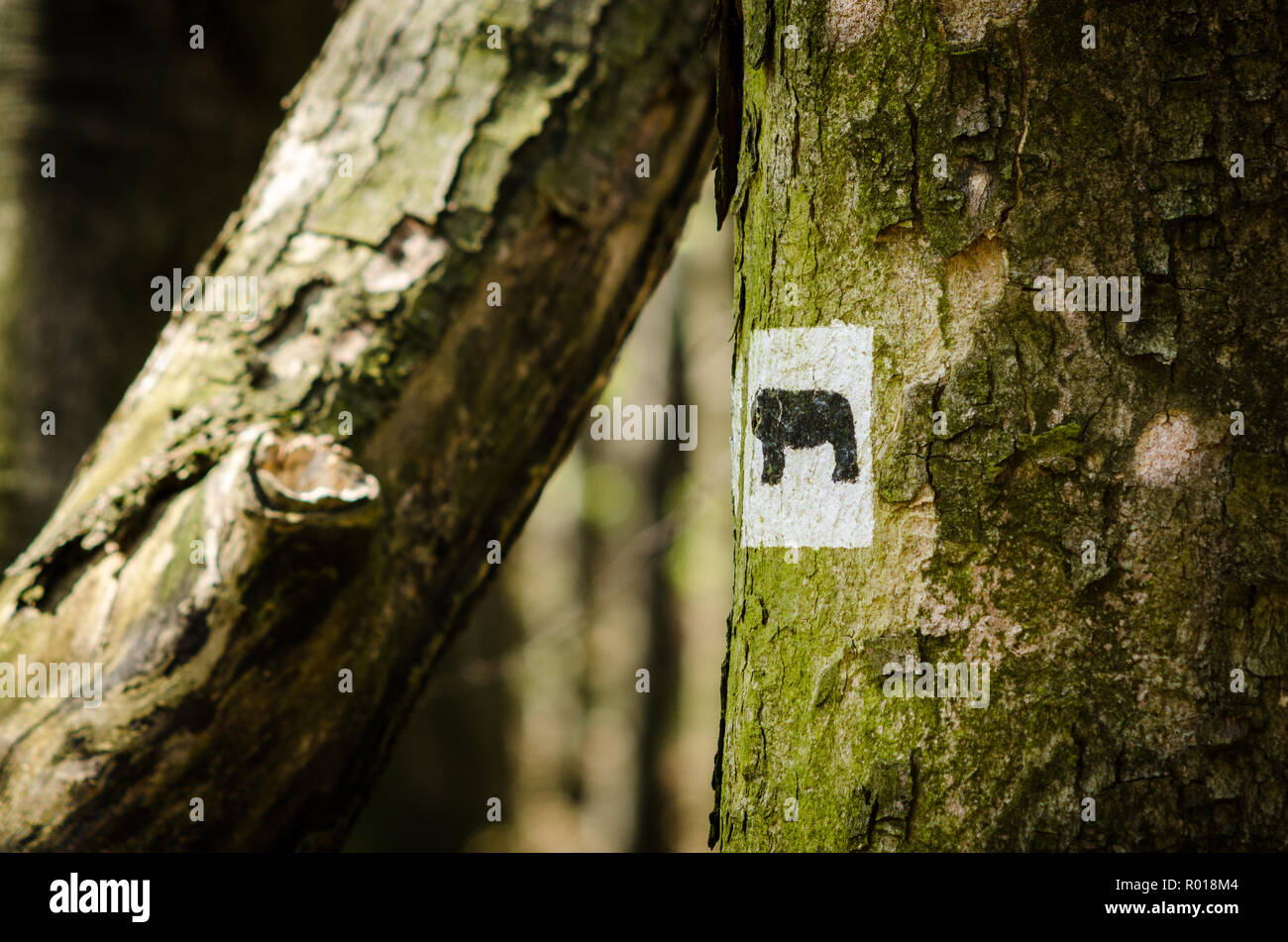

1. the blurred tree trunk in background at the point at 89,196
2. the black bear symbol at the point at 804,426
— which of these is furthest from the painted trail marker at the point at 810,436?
the blurred tree trunk in background at the point at 89,196

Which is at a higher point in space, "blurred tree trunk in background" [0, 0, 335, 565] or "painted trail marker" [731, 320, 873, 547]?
"blurred tree trunk in background" [0, 0, 335, 565]

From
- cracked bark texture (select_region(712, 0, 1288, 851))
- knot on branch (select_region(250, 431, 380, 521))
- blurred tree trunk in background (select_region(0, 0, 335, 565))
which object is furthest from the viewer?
blurred tree trunk in background (select_region(0, 0, 335, 565))

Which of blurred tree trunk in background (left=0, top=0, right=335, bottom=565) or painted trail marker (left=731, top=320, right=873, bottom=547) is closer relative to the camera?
painted trail marker (left=731, top=320, right=873, bottom=547)

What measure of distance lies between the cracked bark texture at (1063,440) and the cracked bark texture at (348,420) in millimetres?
1006

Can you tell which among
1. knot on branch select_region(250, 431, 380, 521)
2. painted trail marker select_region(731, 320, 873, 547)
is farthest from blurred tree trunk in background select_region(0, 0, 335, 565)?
painted trail marker select_region(731, 320, 873, 547)

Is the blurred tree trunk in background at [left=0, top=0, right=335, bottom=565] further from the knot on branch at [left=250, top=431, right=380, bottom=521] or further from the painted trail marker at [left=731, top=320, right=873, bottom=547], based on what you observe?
the painted trail marker at [left=731, top=320, right=873, bottom=547]

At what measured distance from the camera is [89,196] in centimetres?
277

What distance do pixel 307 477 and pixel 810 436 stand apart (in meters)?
1.01

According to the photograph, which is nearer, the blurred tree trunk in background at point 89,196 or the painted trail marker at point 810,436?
the painted trail marker at point 810,436

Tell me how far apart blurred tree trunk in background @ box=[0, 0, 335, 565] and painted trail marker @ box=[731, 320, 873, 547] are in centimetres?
242

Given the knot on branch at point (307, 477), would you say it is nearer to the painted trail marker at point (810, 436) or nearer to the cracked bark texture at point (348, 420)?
the cracked bark texture at point (348, 420)

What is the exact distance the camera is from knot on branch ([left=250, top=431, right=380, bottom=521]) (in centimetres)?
157

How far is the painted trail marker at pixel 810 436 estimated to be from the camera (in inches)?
42.3
